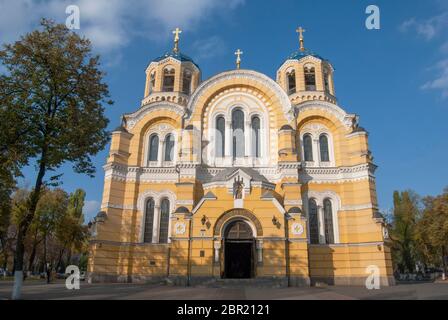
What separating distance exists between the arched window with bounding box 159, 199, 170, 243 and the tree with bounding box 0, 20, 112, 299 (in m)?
9.70

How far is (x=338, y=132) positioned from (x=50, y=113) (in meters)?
20.8

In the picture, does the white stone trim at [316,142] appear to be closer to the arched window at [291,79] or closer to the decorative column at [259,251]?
the arched window at [291,79]

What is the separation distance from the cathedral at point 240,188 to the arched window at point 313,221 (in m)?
0.07

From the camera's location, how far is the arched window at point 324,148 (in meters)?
27.1

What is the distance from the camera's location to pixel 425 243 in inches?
1412

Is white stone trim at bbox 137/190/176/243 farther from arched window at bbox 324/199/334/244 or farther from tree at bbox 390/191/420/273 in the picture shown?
tree at bbox 390/191/420/273

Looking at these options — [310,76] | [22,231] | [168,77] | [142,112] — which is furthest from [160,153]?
[310,76]

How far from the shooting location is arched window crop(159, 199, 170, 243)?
2539 centimetres

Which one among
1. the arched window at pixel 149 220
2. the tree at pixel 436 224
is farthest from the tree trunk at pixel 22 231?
the tree at pixel 436 224

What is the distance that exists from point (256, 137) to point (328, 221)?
8.54 metres

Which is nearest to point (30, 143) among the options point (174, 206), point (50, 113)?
point (50, 113)

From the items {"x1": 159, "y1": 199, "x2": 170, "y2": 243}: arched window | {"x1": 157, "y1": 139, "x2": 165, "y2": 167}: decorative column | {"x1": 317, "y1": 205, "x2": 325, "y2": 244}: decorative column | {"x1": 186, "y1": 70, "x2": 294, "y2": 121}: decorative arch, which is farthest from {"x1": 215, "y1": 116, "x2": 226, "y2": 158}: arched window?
{"x1": 317, "y1": 205, "x2": 325, "y2": 244}: decorative column

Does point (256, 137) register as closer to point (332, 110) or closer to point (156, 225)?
point (332, 110)

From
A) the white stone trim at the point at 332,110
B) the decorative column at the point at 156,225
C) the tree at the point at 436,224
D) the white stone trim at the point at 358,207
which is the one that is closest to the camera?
the white stone trim at the point at 358,207
